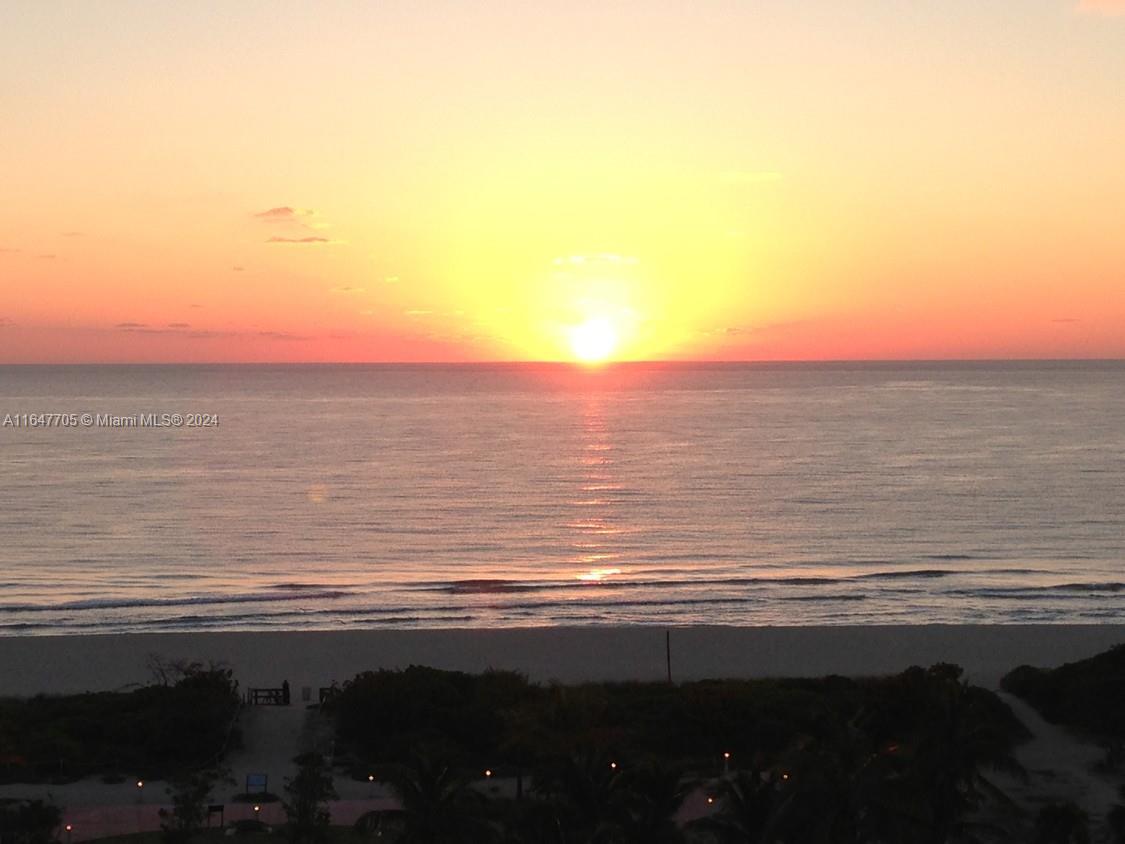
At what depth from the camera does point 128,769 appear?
26.0 meters

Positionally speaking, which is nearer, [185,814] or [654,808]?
[654,808]

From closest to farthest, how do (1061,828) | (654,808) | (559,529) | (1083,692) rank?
(654,808), (1061,828), (1083,692), (559,529)

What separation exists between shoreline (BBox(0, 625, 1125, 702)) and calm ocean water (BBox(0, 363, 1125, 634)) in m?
3.51

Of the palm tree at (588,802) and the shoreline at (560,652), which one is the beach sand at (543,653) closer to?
the shoreline at (560,652)

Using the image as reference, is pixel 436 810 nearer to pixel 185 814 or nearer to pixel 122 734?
pixel 185 814

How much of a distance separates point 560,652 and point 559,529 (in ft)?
99.2

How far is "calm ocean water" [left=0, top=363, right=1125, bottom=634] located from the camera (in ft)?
157

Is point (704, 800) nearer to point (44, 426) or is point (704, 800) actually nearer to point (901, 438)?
point (901, 438)

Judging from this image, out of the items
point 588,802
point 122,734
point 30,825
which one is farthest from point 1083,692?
point 30,825

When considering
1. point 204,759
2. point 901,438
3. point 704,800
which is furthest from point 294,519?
point 901,438

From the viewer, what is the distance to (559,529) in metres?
68.5

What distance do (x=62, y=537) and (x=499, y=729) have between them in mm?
45096

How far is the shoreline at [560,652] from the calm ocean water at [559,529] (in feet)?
11.5

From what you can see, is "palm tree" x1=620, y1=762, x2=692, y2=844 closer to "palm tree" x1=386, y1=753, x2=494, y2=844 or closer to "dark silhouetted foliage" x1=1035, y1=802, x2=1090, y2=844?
"palm tree" x1=386, y1=753, x2=494, y2=844
